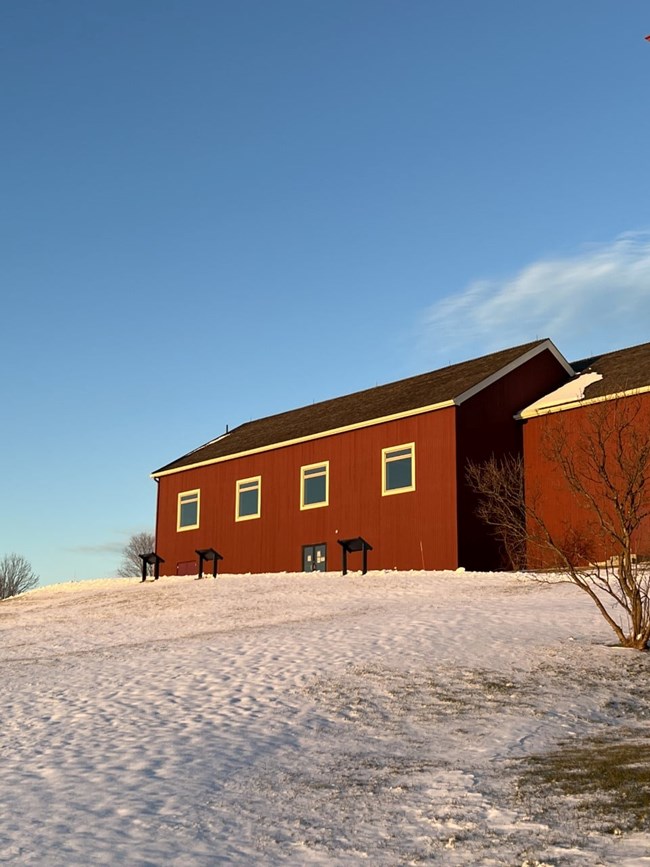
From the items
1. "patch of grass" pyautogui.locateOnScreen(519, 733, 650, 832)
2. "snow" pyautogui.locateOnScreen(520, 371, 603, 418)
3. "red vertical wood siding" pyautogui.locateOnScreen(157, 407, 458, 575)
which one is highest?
"snow" pyautogui.locateOnScreen(520, 371, 603, 418)

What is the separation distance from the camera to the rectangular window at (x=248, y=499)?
36.6 m

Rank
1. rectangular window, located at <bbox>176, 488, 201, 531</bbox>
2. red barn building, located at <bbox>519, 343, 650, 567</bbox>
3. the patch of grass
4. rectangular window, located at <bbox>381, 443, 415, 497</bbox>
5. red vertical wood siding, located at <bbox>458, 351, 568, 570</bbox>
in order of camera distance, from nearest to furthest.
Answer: the patch of grass
red barn building, located at <bbox>519, 343, 650, 567</bbox>
red vertical wood siding, located at <bbox>458, 351, 568, 570</bbox>
rectangular window, located at <bbox>381, 443, 415, 497</bbox>
rectangular window, located at <bbox>176, 488, 201, 531</bbox>

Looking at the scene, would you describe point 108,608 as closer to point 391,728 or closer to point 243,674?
point 243,674

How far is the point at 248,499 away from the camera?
1460 inches

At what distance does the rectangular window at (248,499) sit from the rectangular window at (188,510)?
286 centimetres

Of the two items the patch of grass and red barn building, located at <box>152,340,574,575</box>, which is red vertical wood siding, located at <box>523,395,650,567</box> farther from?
the patch of grass

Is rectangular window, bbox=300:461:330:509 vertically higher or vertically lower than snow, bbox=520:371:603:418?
lower

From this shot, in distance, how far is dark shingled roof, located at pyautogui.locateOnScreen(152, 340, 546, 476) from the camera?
32219 mm

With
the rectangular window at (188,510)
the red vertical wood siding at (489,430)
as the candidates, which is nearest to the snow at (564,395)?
the red vertical wood siding at (489,430)

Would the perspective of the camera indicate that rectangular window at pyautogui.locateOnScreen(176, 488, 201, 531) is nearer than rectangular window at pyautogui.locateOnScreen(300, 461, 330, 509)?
No

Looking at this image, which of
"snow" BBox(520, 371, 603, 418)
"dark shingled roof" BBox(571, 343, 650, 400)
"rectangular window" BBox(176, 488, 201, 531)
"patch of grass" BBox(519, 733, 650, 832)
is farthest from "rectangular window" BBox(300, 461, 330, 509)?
"patch of grass" BBox(519, 733, 650, 832)

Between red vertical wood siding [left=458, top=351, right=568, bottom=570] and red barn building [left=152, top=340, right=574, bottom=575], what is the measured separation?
1.5 inches

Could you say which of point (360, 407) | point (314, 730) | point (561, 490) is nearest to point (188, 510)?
point (360, 407)

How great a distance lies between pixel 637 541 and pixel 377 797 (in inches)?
809
